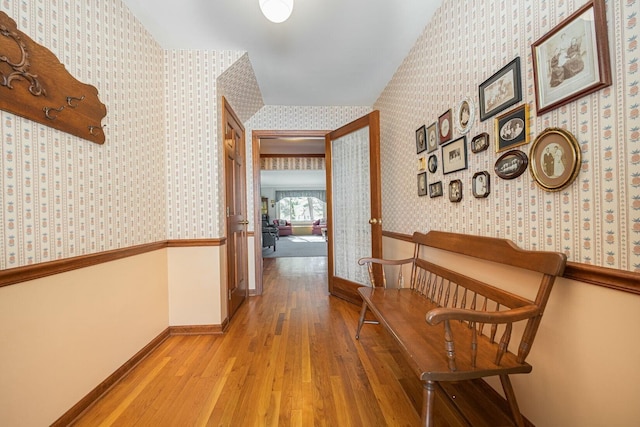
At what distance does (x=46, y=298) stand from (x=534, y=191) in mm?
2290

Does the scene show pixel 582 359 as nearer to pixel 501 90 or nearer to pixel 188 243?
pixel 501 90

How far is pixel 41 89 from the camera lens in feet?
3.91

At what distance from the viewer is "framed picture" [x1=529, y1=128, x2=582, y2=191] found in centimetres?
98

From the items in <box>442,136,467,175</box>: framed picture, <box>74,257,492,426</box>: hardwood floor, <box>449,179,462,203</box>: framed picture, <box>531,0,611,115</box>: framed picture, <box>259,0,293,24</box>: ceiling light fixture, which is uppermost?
<box>259,0,293,24</box>: ceiling light fixture

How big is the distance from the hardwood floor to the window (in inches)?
410

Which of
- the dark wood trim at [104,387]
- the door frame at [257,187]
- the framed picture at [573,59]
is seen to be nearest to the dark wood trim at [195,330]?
the dark wood trim at [104,387]

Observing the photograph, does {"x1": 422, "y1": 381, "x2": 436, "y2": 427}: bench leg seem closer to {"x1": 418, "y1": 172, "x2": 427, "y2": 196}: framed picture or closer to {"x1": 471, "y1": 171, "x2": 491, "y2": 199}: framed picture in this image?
{"x1": 471, "y1": 171, "x2": 491, "y2": 199}: framed picture

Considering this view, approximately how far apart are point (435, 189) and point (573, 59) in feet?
Answer: 3.58

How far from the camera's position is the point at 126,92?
5.90 ft

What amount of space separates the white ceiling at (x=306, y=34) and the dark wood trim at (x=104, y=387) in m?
2.47

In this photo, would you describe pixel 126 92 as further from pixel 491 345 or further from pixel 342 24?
pixel 491 345

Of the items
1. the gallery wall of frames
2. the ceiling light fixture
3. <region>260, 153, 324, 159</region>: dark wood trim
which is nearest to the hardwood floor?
the gallery wall of frames

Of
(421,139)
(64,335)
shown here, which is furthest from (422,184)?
(64,335)

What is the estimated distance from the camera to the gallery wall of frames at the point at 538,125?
87cm
